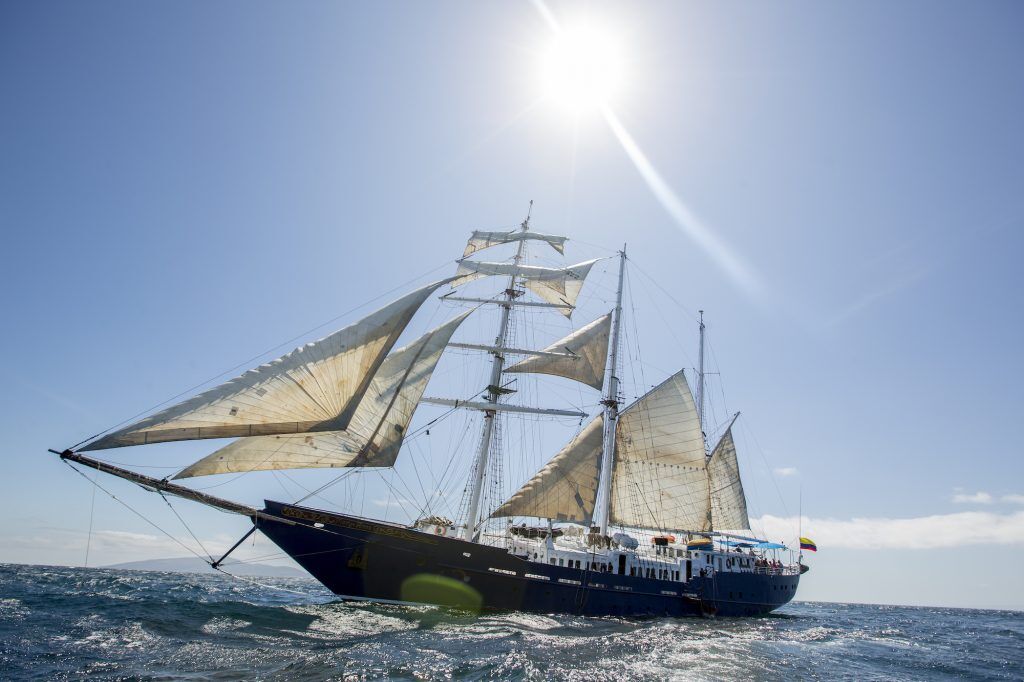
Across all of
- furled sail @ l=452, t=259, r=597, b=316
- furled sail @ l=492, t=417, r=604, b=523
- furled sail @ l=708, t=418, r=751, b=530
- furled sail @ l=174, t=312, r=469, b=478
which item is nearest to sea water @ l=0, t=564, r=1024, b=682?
furled sail @ l=174, t=312, r=469, b=478

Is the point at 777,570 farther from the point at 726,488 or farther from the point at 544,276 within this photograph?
the point at 544,276

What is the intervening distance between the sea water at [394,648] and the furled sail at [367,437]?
20.1ft

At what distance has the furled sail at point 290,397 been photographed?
757 inches

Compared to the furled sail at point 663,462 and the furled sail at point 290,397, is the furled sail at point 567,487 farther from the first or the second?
the furled sail at point 290,397

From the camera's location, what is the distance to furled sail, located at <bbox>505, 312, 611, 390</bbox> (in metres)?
41.1

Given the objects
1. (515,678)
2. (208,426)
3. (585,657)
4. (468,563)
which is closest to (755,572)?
(468,563)

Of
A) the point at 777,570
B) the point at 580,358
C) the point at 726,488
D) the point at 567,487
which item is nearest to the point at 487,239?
the point at 580,358

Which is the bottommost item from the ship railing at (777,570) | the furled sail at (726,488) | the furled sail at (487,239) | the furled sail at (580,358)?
the ship railing at (777,570)

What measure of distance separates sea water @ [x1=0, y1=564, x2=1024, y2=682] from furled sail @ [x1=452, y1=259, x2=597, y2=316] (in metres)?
22.5

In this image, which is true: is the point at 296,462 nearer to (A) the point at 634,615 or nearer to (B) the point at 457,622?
(B) the point at 457,622

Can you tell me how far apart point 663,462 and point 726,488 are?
793 centimetres

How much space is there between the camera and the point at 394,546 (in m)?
27.6

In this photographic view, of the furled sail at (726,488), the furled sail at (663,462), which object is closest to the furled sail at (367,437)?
the furled sail at (663,462)

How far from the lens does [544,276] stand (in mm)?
42656
